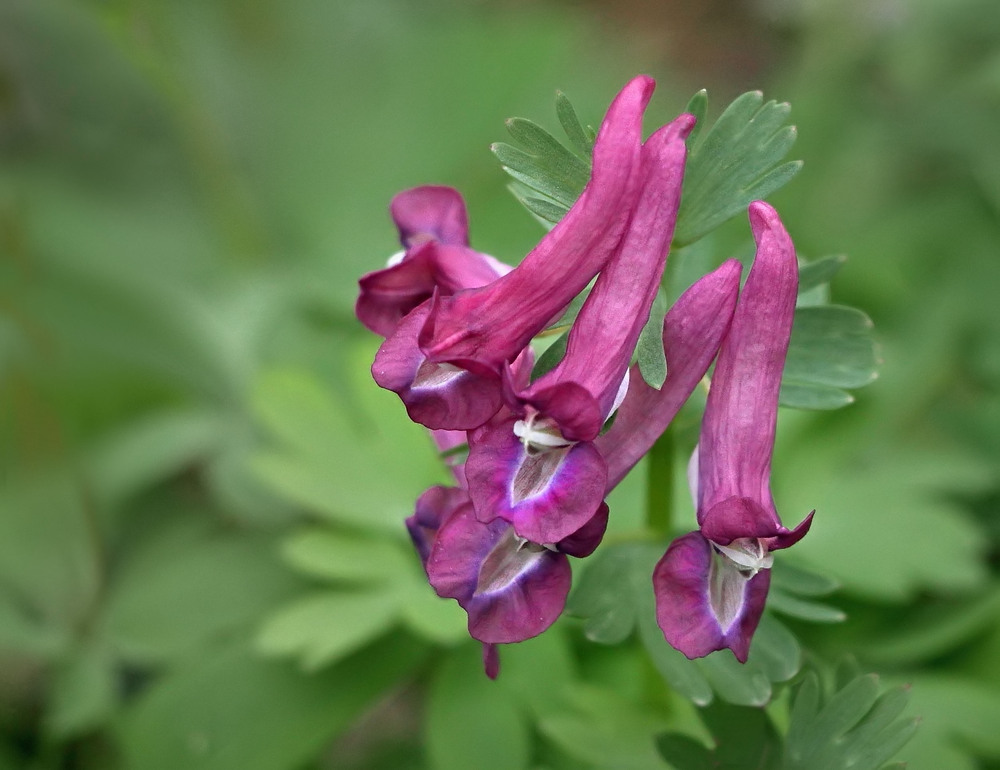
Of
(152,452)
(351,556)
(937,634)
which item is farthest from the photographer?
(152,452)

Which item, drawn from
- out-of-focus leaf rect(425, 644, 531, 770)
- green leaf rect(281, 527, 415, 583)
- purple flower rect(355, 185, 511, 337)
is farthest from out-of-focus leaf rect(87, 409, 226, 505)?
purple flower rect(355, 185, 511, 337)

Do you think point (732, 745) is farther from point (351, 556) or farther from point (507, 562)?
point (351, 556)

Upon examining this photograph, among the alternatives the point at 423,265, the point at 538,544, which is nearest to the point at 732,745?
the point at 538,544

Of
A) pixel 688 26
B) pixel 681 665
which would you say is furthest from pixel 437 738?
pixel 688 26

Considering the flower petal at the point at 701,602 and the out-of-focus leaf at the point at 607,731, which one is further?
the out-of-focus leaf at the point at 607,731

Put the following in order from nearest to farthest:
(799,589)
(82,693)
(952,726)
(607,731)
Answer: (799,589) < (607,731) < (952,726) < (82,693)

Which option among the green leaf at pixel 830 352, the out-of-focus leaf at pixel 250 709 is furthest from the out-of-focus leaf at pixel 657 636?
the out-of-focus leaf at pixel 250 709

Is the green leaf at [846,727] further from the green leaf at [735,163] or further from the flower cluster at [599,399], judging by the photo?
the green leaf at [735,163]
